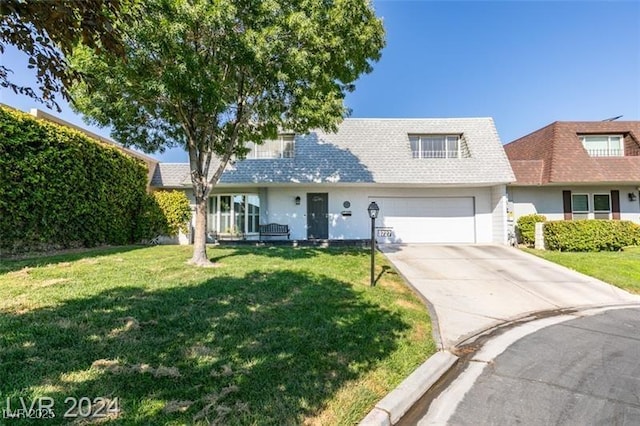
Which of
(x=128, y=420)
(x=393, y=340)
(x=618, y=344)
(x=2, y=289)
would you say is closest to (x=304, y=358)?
(x=393, y=340)

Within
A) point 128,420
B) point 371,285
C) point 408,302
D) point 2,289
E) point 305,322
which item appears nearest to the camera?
point 128,420

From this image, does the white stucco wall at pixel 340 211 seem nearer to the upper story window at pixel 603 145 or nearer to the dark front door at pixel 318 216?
the dark front door at pixel 318 216

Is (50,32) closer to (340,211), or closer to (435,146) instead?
(340,211)

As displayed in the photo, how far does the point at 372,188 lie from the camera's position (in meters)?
15.9

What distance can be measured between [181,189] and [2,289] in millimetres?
11745

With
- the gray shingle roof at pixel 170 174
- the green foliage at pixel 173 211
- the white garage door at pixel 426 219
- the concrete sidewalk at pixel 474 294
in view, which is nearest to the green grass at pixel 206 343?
the concrete sidewalk at pixel 474 294

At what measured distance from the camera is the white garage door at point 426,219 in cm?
1602

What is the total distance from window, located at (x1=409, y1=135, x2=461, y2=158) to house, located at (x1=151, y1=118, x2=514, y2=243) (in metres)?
0.05

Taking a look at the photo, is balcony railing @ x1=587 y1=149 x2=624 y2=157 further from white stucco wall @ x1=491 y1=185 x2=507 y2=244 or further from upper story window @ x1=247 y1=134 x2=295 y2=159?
upper story window @ x1=247 y1=134 x2=295 y2=159

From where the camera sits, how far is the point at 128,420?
2416 mm

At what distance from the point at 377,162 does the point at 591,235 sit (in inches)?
353

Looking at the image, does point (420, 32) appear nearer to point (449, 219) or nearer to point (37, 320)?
point (449, 219)

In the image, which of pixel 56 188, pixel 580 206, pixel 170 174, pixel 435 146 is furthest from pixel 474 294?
pixel 170 174

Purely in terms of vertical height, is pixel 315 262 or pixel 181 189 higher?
pixel 181 189
